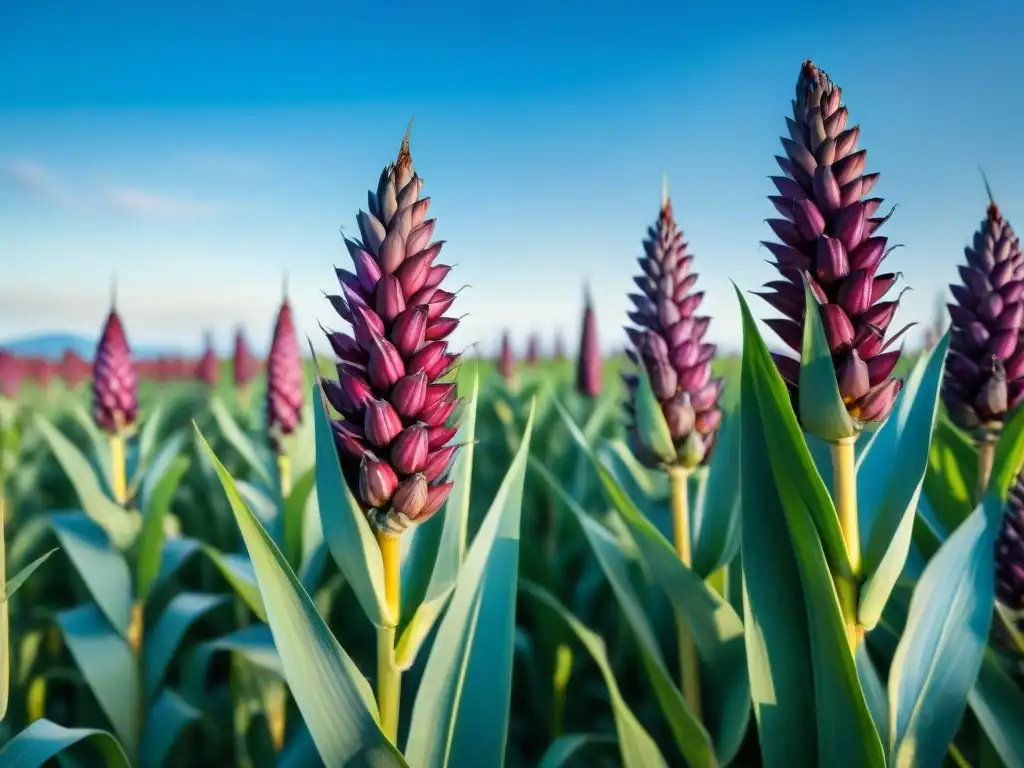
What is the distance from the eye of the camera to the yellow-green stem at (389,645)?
1208 mm

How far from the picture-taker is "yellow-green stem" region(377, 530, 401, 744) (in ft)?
3.96

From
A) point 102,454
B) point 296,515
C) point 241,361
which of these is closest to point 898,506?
point 296,515

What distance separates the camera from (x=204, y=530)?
4.75 meters

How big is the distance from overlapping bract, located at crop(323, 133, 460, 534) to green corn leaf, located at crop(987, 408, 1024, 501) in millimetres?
1462

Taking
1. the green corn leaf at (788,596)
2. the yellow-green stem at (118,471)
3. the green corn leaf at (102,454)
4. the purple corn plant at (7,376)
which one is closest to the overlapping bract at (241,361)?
the purple corn plant at (7,376)

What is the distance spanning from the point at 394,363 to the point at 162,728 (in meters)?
2.03

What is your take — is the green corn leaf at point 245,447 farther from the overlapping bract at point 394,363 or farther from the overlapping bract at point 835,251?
the overlapping bract at point 835,251

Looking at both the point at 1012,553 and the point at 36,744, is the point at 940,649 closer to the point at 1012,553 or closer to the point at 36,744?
the point at 1012,553

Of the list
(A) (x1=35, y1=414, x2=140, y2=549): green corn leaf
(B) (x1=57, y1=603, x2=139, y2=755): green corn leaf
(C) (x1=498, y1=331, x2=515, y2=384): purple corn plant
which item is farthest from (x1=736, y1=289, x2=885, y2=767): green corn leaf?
(C) (x1=498, y1=331, x2=515, y2=384): purple corn plant

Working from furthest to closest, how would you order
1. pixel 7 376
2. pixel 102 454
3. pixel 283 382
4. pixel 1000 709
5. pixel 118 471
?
pixel 7 376 → pixel 102 454 → pixel 283 382 → pixel 118 471 → pixel 1000 709

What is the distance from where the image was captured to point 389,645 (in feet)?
3.98

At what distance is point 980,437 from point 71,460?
A: 3.41 m

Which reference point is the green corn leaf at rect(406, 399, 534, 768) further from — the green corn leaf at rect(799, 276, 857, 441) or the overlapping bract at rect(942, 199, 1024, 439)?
the overlapping bract at rect(942, 199, 1024, 439)

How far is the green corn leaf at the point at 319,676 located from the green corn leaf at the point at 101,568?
1.80 meters
